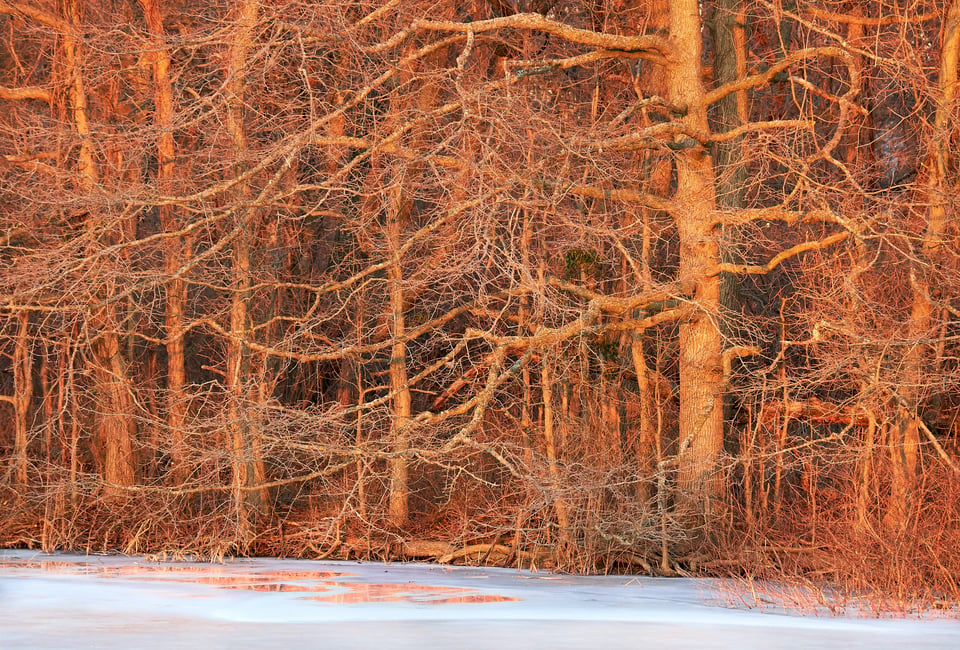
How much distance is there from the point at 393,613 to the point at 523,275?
3.95 meters

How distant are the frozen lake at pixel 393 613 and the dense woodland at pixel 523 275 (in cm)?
119

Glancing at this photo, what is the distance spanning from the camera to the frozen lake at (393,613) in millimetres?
9508

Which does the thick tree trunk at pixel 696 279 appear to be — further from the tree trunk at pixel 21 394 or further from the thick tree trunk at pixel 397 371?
the tree trunk at pixel 21 394

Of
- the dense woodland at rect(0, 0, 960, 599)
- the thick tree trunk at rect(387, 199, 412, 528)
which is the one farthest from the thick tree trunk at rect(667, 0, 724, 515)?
the thick tree trunk at rect(387, 199, 412, 528)

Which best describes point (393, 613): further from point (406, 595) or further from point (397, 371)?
point (397, 371)

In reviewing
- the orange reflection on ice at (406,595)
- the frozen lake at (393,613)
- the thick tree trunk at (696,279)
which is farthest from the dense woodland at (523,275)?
the orange reflection on ice at (406,595)

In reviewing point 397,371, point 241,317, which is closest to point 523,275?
point 397,371

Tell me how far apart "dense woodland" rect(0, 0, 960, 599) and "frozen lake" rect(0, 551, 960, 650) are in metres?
1.19

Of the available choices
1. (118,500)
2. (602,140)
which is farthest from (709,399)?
(118,500)

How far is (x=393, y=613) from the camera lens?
1098 cm

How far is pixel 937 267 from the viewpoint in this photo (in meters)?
14.7

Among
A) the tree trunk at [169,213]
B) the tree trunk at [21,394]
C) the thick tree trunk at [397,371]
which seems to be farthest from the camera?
the tree trunk at [21,394]

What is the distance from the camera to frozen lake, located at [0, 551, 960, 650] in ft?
31.2

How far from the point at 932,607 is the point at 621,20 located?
371 inches
